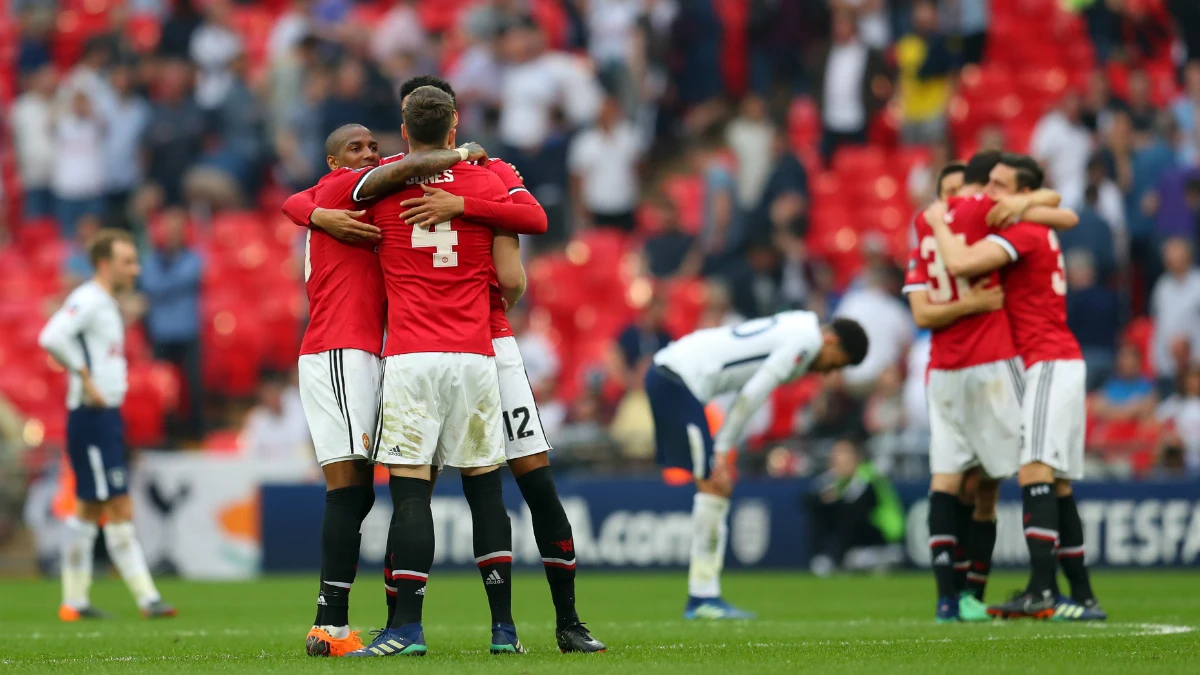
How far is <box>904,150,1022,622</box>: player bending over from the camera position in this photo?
9.70m

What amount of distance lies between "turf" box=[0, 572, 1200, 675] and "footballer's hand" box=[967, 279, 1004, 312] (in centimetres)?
180

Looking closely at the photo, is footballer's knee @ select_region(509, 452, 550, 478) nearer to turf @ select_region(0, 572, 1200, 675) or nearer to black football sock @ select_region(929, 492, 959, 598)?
turf @ select_region(0, 572, 1200, 675)

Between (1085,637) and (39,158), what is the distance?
17.5 metres

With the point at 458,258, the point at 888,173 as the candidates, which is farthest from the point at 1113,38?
the point at 458,258

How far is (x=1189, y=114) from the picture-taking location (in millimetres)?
17797

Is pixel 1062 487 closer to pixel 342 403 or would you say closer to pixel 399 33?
pixel 342 403

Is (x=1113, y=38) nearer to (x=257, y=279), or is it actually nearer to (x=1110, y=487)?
(x=1110, y=487)

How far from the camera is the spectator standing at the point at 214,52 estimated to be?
22.3 metres

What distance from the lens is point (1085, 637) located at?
819 centimetres

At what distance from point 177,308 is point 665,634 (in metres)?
11.3

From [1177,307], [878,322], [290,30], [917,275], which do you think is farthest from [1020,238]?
[290,30]

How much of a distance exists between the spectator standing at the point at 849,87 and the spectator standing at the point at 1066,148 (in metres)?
2.25

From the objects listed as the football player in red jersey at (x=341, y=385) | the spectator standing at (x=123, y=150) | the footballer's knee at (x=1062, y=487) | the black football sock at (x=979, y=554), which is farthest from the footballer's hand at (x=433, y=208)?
the spectator standing at (x=123, y=150)

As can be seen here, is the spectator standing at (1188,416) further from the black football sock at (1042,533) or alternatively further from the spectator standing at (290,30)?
the spectator standing at (290,30)
